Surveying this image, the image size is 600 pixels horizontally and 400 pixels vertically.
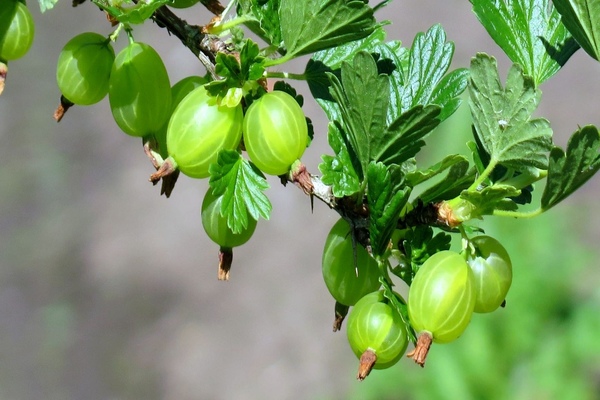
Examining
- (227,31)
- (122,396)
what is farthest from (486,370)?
(227,31)

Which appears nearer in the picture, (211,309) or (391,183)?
(391,183)

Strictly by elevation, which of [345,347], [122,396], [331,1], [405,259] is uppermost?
[331,1]

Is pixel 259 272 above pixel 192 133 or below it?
below

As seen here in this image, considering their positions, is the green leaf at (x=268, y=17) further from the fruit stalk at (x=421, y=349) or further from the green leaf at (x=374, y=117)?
the fruit stalk at (x=421, y=349)

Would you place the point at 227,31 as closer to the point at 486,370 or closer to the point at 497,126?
the point at 497,126

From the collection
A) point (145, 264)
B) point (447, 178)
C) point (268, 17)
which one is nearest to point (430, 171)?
point (447, 178)

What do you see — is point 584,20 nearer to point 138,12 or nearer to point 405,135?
point 405,135

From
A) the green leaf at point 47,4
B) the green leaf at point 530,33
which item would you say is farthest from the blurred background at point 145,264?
the green leaf at point 47,4
